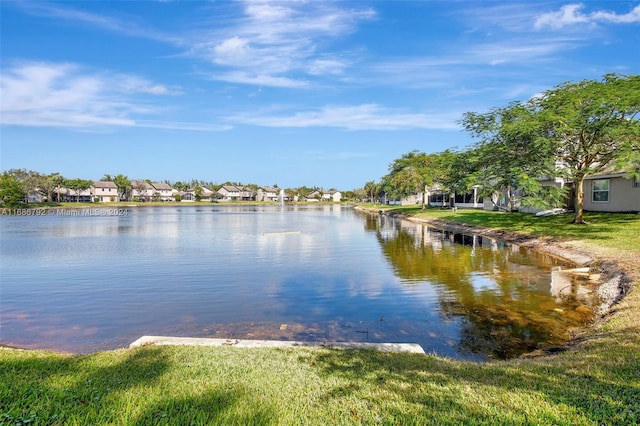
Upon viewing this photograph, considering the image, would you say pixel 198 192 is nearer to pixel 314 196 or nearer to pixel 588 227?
pixel 314 196

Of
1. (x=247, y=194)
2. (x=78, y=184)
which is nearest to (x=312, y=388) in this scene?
(x=78, y=184)

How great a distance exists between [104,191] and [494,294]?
124 metres

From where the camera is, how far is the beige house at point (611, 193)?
25797mm

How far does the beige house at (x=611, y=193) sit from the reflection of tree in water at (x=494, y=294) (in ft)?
33.6

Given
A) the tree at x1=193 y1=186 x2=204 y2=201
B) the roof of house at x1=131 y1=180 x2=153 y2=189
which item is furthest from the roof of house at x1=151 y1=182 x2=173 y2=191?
the tree at x1=193 y1=186 x2=204 y2=201

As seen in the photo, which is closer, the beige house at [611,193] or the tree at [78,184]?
the beige house at [611,193]

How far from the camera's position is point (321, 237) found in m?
30.2

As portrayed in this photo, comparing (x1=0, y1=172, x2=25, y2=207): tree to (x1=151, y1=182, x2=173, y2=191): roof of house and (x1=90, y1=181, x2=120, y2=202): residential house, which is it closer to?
(x1=90, y1=181, x2=120, y2=202): residential house

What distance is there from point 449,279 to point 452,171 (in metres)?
17.0

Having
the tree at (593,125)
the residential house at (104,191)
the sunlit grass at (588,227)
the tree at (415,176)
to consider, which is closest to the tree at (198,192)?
the residential house at (104,191)

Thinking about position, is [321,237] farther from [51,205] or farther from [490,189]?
[51,205]

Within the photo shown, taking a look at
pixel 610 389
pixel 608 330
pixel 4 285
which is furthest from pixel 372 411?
pixel 4 285

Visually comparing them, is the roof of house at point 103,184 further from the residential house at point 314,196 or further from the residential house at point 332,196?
the residential house at point 332,196

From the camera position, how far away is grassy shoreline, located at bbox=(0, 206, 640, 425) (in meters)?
3.77
